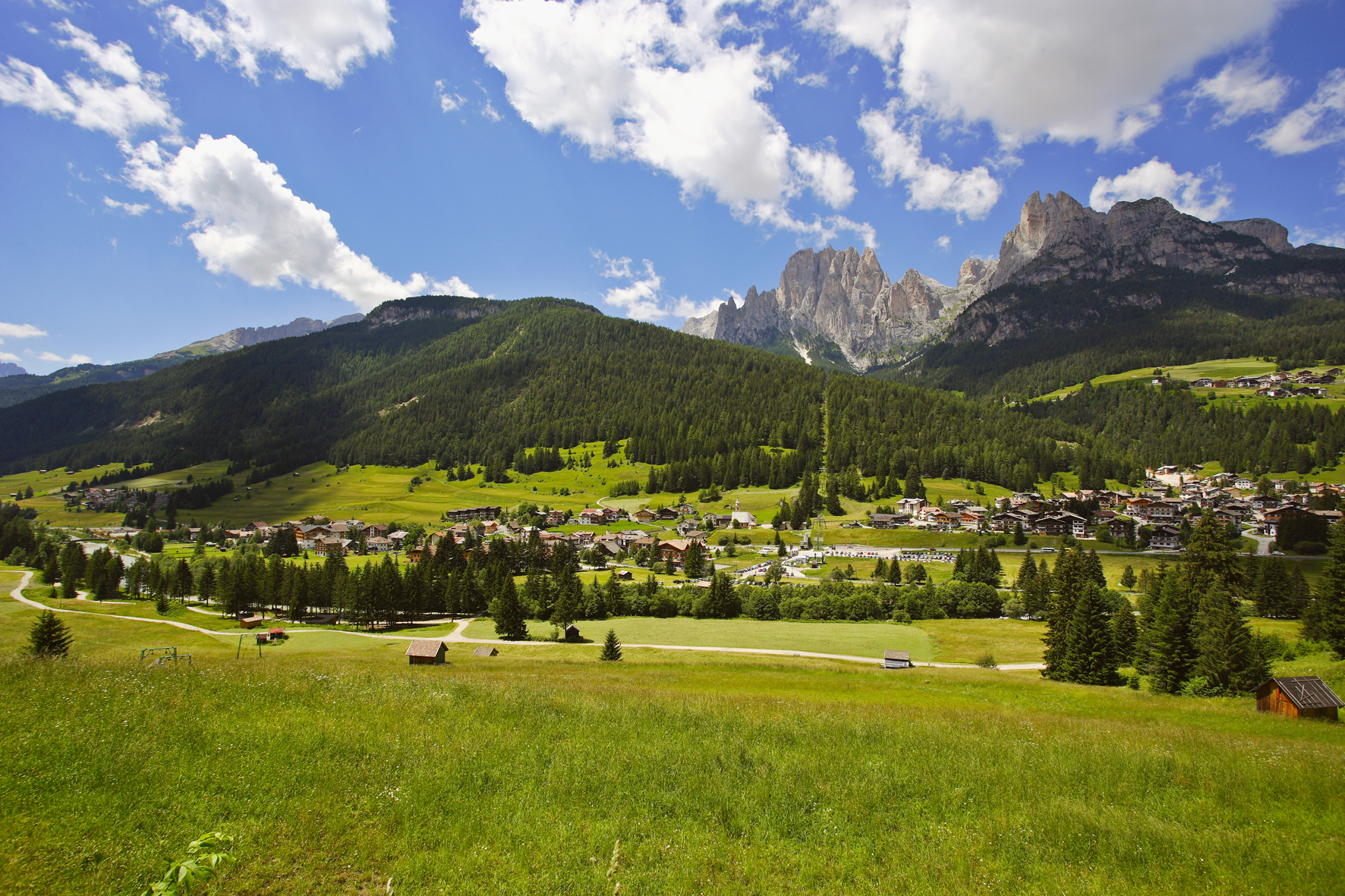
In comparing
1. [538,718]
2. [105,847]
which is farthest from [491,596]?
[105,847]

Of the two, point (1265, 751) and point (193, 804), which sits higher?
point (193, 804)

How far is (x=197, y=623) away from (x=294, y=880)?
3014 inches

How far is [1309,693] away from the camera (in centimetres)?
2288

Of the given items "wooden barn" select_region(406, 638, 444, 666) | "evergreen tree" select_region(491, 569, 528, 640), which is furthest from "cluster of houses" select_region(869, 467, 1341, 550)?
"wooden barn" select_region(406, 638, 444, 666)

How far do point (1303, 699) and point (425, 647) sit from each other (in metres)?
46.2

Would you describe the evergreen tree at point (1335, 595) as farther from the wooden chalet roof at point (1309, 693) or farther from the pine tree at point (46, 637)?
the pine tree at point (46, 637)

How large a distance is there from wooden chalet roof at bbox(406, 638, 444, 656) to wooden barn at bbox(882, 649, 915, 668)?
3386cm

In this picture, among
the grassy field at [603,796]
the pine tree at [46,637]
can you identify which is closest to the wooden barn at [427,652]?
A: the pine tree at [46,637]

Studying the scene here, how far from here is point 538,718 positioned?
1350cm

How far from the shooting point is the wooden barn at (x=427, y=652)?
37.2 m

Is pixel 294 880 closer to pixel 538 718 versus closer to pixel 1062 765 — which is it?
pixel 538 718

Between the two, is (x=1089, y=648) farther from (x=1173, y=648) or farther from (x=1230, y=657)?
(x=1230, y=657)

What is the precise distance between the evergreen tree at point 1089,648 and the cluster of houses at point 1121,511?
83.2 metres

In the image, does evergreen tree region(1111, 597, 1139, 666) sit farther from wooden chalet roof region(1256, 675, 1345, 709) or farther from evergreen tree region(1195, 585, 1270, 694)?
wooden chalet roof region(1256, 675, 1345, 709)
